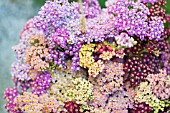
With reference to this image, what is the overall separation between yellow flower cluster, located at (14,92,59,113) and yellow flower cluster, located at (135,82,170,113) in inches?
10.2

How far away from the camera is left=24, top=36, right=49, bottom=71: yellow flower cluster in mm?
1113

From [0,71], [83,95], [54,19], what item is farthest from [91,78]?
[0,71]

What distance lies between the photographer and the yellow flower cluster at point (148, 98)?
43.6 inches

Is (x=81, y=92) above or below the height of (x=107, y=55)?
below

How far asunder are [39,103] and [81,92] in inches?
5.3

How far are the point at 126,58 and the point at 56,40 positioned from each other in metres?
0.25

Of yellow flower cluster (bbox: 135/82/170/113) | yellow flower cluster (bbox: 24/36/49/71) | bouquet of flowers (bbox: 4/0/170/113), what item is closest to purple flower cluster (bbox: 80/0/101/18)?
bouquet of flowers (bbox: 4/0/170/113)

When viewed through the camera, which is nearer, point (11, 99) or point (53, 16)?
point (53, 16)

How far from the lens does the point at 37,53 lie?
1142 millimetres

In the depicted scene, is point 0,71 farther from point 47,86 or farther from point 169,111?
point 169,111

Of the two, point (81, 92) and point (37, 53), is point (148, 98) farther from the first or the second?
point (37, 53)

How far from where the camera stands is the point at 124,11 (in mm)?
1091

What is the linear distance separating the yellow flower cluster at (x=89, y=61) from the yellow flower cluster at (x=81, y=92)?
4 centimetres

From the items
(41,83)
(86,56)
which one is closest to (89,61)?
(86,56)
